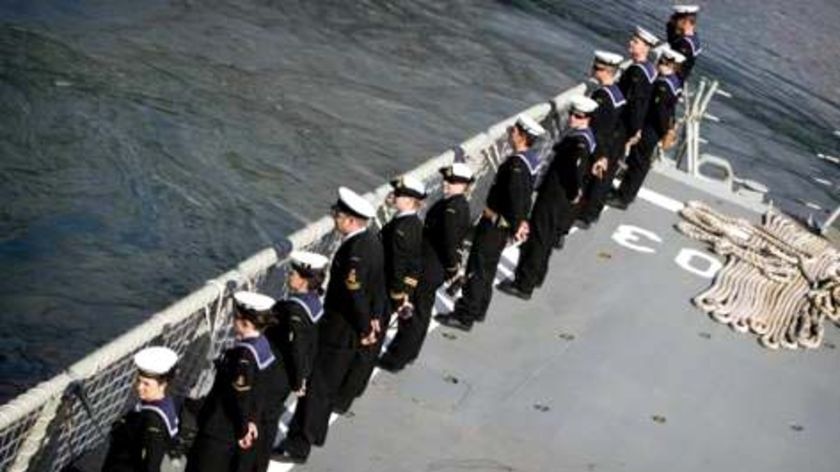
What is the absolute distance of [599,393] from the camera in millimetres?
8422

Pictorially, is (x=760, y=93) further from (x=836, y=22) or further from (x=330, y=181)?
(x=330, y=181)

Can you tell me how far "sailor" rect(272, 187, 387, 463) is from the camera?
6598mm

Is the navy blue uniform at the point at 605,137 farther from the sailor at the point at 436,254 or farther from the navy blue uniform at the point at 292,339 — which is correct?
the navy blue uniform at the point at 292,339

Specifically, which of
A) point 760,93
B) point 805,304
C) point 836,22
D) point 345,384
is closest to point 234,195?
point 805,304

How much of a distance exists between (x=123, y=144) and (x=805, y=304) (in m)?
11.5

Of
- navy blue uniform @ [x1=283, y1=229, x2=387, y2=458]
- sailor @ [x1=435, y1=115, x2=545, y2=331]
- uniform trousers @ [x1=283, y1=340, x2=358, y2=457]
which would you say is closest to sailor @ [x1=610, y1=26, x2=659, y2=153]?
sailor @ [x1=435, y1=115, x2=545, y2=331]

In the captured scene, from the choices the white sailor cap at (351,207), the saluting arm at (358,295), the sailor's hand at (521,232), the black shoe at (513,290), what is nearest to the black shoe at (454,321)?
the sailor's hand at (521,232)

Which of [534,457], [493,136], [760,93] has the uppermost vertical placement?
[493,136]

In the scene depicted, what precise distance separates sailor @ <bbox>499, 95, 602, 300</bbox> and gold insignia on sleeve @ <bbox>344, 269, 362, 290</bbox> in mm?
2724

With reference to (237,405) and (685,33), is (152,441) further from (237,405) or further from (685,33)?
(685,33)

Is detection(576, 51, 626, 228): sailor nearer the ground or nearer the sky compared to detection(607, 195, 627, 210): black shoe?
nearer the sky

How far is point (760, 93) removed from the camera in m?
31.9

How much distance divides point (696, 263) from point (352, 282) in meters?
4.93

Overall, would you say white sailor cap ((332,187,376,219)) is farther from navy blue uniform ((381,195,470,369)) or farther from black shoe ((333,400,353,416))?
black shoe ((333,400,353,416))
